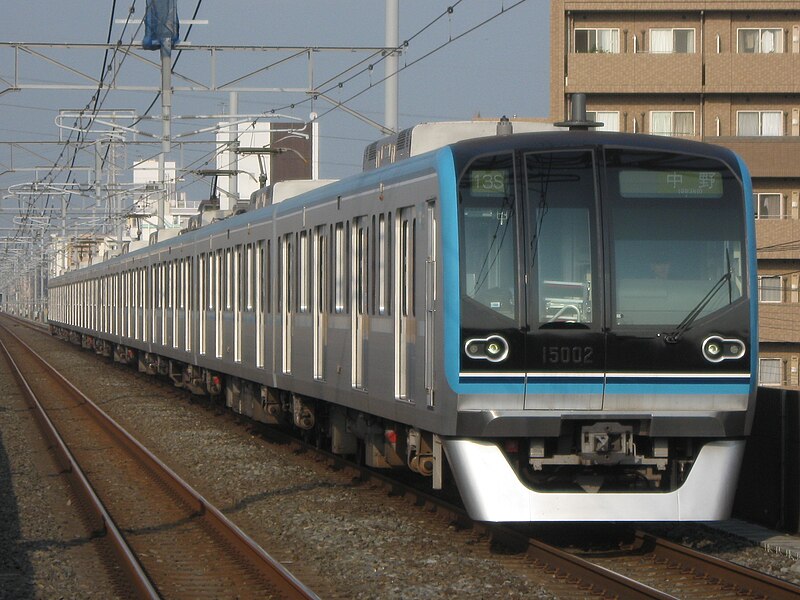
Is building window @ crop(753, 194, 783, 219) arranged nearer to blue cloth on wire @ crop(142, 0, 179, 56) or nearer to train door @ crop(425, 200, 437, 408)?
blue cloth on wire @ crop(142, 0, 179, 56)

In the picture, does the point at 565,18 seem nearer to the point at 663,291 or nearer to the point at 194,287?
the point at 194,287

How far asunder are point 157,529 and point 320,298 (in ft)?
9.71

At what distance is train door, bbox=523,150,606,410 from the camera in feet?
27.1

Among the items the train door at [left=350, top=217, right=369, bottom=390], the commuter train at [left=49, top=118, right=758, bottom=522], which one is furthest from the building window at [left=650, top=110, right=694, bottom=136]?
the commuter train at [left=49, top=118, right=758, bottom=522]

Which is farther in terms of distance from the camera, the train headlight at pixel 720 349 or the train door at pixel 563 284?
the train headlight at pixel 720 349

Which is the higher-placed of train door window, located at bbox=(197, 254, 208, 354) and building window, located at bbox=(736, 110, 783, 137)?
building window, located at bbox=(736, 110, 783, 137)

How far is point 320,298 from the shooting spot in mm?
12492

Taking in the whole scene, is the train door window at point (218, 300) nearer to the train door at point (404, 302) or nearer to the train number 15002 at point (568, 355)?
the train door at point (404, 302)

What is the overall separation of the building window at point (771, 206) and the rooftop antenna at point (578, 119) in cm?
3039

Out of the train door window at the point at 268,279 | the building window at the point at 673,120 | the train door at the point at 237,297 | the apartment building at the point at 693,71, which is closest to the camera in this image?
the train door window at the point at 268,279

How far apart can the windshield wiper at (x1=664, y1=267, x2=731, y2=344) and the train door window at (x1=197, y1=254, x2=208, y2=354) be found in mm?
12165

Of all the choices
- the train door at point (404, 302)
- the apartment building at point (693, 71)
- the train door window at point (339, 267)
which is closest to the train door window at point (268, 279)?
the train door window at point (339, 267)

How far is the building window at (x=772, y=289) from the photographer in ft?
124

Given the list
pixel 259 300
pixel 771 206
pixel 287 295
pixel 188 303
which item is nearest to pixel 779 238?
pixel 771 206
